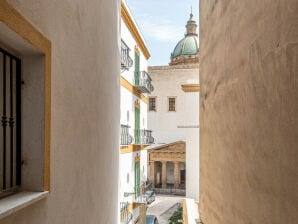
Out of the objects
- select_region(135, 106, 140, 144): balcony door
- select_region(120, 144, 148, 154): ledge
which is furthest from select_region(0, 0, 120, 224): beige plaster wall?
select_region(135, 106, 140, 144): balcony door

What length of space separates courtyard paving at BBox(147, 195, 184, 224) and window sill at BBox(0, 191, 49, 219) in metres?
20.1

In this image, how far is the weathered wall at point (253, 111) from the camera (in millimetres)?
2482

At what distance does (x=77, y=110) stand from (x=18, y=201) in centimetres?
157

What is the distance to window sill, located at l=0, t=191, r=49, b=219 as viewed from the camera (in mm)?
1962

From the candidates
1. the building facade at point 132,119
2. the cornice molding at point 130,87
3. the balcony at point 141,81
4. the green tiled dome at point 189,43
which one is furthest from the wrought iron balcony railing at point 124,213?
the green tiled dome at point 189,43

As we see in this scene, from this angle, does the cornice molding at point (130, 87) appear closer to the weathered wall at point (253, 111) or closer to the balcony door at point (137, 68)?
the balcony door at point (137, 68)

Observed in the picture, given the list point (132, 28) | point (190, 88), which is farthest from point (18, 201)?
point (190, 88)

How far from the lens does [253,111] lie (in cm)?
338

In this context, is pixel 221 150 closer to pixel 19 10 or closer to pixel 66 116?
pixel 66 116

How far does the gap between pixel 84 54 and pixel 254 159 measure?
7.62ft

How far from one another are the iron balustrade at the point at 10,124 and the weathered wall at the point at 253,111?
212cm

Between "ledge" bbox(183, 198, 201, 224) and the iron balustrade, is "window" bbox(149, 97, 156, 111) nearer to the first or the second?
"ledge" bbox(183, 198, 201, 224)

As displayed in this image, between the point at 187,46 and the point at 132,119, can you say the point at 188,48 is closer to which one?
the point at 187,46

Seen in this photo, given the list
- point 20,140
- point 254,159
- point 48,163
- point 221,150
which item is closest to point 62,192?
point 48,163
